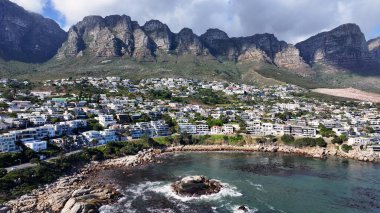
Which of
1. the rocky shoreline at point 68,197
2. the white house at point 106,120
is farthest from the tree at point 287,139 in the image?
the rocky shoreline at point 68,197

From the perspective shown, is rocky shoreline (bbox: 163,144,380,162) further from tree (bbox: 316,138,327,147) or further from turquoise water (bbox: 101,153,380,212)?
turquoise water (bbox: 101,153,380,212)

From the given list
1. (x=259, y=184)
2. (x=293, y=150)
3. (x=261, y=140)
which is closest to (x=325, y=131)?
(x=293, y=150)

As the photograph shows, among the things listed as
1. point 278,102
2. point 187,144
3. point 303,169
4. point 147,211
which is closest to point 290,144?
point 303,169

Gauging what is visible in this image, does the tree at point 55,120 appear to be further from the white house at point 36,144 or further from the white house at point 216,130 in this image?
the white house at point 216,130

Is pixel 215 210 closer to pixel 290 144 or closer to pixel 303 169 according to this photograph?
pixel 303 169

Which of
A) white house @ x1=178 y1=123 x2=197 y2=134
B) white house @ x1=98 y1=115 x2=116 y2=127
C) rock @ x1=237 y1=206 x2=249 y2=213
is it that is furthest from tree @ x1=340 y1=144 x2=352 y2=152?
white house @ x1=98 y1=115 x2=116 y2=127

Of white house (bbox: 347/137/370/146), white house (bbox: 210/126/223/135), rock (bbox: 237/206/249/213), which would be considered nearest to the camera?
rock (bbox: 237/206/249/213)

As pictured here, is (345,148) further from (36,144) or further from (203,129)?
(36,144)
